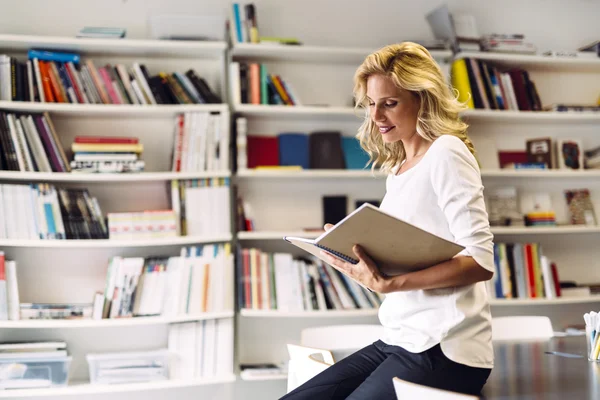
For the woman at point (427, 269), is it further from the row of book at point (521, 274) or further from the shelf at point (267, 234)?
the row of book at point (521, 274)

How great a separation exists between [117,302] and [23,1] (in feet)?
5.27

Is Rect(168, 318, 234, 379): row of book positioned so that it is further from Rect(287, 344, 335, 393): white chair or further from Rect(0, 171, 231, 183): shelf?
Rect(287, 344, 335, 393): white chair

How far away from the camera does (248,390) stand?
130 inches

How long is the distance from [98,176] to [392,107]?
190cm

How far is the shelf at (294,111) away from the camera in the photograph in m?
3.18

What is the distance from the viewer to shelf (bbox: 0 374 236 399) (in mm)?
2877

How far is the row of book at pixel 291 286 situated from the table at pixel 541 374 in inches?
41.8

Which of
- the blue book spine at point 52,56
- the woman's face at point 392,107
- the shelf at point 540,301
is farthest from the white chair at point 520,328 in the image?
the blue book spine at point 52,56

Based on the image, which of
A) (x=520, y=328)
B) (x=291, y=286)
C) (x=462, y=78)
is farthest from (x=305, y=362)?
(x=462, y=78)

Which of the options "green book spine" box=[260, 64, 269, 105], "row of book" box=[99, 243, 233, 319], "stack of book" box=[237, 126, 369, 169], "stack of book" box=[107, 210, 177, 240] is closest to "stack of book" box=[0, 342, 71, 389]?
"row of book" box=[99, 243, 233, 319]

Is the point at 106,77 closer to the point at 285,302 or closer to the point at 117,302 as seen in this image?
the point at 117,302

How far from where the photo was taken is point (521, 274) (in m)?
3.44

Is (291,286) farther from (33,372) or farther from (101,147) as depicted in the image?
(33,372)

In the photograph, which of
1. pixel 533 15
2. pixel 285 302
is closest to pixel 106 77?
pixel 285 302
